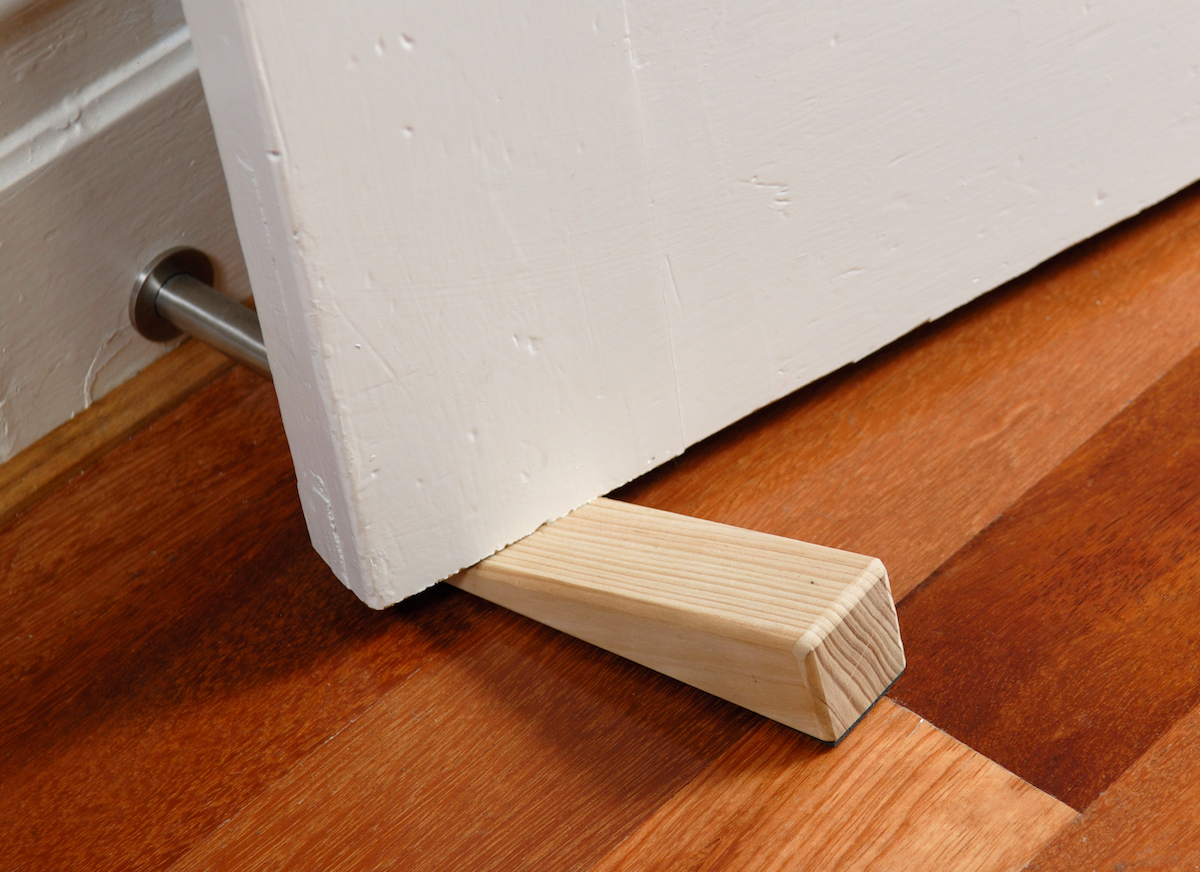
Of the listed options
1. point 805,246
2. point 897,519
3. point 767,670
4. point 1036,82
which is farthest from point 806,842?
point 1036,82

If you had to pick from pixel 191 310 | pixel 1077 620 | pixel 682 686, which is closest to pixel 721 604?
pixel 682 686

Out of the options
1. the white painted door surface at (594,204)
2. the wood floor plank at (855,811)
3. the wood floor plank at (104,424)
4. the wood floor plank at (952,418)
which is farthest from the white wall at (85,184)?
the wood floor plank at (855,811)

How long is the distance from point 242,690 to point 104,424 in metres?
0.25

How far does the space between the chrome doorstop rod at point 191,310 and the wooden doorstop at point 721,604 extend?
0.19 m

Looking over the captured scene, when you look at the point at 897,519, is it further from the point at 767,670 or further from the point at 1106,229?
the point at 1106,229

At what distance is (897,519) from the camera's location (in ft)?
1.93

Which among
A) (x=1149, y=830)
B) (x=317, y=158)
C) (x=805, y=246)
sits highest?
(x=317, y=158)

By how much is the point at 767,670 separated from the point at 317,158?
0.28 m

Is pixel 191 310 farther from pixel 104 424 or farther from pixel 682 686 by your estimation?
pixel 682 686

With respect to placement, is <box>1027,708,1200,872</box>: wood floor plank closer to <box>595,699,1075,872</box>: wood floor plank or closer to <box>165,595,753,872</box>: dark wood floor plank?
<box>595,699,1075,872</box>: wood floor plank

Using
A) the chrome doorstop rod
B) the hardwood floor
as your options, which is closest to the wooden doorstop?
the hardwood floor

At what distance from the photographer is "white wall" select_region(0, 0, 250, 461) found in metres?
0.64

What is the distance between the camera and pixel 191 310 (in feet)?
2.29

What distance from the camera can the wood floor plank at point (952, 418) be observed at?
1.94ft
